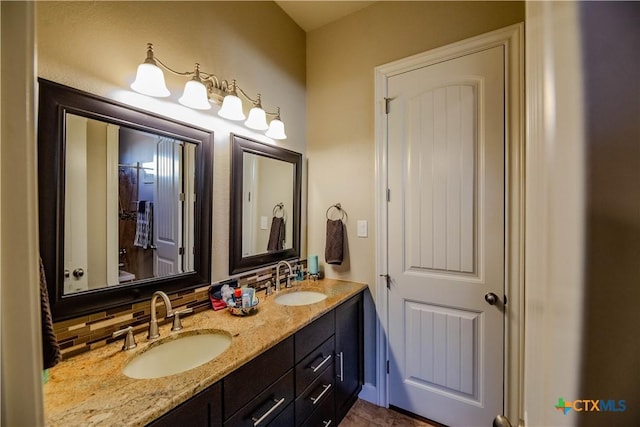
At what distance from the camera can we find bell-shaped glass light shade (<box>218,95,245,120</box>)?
1.42 meters

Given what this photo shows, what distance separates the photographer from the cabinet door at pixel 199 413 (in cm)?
71

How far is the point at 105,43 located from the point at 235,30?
0.78 metres

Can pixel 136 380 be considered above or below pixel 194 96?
below

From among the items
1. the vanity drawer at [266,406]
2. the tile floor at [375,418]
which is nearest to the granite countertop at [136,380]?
the vanity drawer at [266,406]

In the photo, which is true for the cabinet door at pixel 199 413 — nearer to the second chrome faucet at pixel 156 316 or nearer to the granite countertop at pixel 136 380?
the granite countertop at pixel 136 380

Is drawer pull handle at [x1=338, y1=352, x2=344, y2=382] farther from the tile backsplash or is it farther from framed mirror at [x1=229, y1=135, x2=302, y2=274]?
the tile backsplash

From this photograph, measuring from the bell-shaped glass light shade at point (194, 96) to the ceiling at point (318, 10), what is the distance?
112cm

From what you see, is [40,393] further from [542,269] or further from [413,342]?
[413,342]

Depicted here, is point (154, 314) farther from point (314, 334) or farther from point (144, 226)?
point (314, 334)

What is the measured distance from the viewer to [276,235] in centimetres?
190

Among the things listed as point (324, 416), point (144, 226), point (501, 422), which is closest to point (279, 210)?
point (144, 226)

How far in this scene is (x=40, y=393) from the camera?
0.30m

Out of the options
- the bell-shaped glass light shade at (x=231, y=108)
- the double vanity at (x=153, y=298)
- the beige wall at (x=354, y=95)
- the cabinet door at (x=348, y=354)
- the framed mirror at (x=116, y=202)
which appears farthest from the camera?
the beige wall at (x=354, y=95)

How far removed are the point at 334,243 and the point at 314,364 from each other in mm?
819
